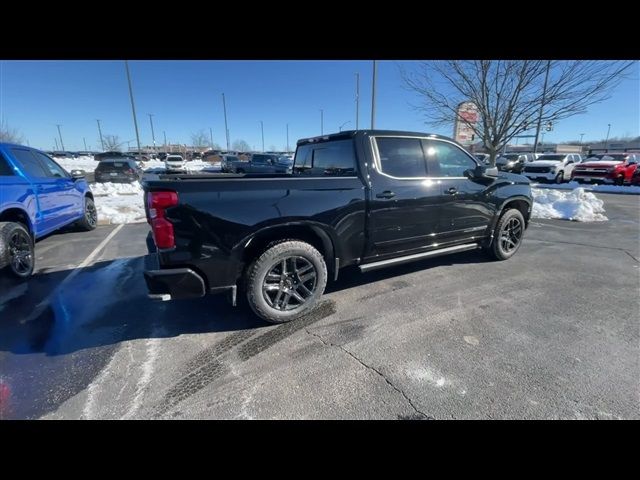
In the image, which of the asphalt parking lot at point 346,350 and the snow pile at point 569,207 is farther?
the snow pile at point 569,207

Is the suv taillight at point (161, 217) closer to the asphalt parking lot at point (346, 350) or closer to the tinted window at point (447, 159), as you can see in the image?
the asphalt parking lot at point (346, 350)

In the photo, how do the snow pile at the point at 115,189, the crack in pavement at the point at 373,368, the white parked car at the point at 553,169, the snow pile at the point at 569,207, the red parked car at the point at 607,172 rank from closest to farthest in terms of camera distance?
1. the crack in pavement at the point at 373,368
2. the snow pile at the point at 569,207
3. the snow pile at the point at 115,189
4. the red parked car at the point at 607,172
5. the white parked car at the point at 553,169

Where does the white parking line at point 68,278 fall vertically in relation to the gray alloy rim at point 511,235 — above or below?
below

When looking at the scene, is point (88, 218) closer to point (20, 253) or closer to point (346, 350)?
point (20, 253)

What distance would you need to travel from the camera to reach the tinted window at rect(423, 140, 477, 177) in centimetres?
406

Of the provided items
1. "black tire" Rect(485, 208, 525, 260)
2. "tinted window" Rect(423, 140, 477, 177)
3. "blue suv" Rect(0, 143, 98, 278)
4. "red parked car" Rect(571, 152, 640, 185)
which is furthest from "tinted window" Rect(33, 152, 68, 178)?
"red parked car" Rect(571, 152, 640, 185)

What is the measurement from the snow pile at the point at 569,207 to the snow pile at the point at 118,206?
1157cm

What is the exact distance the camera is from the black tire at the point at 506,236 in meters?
4.96

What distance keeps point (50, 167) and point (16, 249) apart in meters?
2.45

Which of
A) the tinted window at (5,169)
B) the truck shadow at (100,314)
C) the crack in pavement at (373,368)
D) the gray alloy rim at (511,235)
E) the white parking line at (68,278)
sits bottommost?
the crack in pavement at (373,368)

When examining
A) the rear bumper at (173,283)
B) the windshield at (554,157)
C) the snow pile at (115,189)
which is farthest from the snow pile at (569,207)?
the snow pile at (115,189)

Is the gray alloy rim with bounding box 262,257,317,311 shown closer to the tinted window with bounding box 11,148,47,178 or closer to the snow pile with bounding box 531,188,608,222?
the tinted window with bounding box 11,148,47,178
